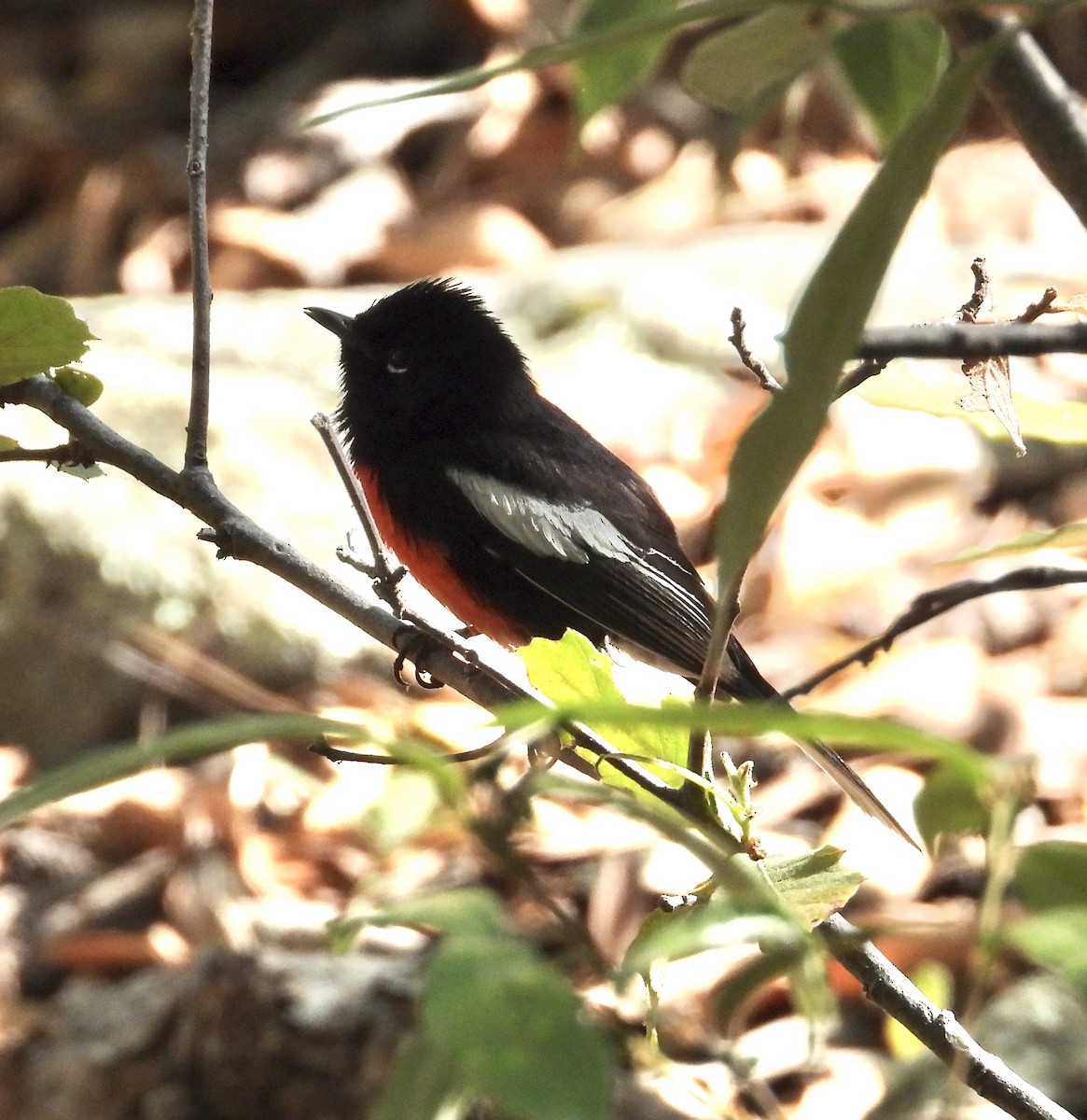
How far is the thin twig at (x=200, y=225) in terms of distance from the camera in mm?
1844

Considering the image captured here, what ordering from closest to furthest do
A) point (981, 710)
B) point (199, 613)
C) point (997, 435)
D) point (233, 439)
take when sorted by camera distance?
point (997, 435)
point (981, 710)
point (199, 613)
point (233, 439)

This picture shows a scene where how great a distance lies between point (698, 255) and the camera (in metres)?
6.53

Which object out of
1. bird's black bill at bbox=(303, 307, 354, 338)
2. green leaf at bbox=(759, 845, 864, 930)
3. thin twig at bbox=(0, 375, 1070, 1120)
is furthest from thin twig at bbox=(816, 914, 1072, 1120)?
bird's black bill at bbox=(303, 307, 354, 338)

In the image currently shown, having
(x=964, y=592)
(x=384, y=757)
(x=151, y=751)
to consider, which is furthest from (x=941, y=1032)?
(x=151, y=751)

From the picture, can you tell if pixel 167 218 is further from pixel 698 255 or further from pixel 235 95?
pixel 698 255

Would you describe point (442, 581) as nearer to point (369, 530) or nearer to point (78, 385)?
point (369, 530)

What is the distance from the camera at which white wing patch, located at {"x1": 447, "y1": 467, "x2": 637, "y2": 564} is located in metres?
3.69

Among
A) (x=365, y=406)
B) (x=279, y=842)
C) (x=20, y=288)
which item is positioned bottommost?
(x=279, y=842)

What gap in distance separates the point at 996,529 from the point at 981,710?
1.15 meters

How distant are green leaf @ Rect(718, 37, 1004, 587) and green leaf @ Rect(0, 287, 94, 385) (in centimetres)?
81

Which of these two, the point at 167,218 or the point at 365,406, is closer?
the point at 365,406

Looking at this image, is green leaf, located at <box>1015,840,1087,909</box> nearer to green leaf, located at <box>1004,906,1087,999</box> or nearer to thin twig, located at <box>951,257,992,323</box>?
green leaf, located at <box>1004,906,1087,999</box>

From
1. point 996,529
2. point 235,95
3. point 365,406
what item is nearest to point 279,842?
point 365,406

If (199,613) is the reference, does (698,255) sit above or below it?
above
